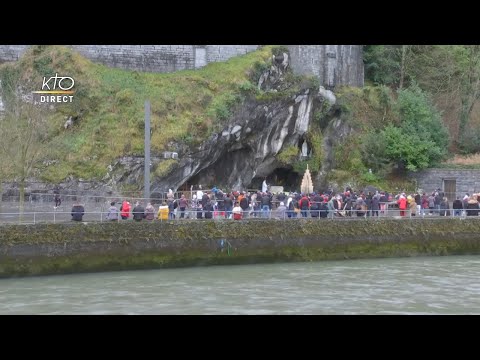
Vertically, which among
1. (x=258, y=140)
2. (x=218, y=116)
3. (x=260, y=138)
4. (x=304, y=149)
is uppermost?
(x=218, y=116)

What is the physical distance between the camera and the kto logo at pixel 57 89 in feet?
95.2

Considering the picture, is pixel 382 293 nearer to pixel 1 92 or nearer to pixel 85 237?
pixel 85 237

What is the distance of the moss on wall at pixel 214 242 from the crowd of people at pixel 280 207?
579mm

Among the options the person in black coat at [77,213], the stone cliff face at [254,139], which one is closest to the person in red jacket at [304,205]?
the stone cliff face at [254,139]

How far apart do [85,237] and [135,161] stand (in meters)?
8.25

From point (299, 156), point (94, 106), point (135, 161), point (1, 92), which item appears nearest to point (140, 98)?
point (94, 106)

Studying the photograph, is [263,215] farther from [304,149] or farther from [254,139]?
[304,149]

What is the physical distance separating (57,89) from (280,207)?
12534mm

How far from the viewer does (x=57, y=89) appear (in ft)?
96.5

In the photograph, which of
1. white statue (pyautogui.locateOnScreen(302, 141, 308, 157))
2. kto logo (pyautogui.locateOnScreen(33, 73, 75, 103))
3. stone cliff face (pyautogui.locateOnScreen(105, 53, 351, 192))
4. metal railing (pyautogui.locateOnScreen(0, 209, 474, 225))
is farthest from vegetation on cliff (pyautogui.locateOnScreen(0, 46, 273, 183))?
white statue (pyautogui.locateOnScreen(302, 141, 308, 157))

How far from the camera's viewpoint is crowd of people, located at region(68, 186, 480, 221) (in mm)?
20750

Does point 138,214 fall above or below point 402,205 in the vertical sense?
below

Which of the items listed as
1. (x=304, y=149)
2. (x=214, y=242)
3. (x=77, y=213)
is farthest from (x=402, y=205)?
(x=77, y=213)

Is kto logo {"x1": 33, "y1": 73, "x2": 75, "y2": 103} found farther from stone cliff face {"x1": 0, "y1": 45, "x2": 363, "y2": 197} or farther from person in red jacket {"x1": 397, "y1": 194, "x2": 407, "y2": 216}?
person in red jacket {"x1": 397, "y1": 194, "x2": 407, "y2": 216}
